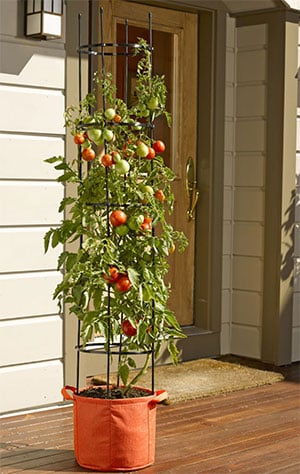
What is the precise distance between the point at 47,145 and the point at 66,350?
1.03 meters

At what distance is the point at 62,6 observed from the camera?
464 centimetres

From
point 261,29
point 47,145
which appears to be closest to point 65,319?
point 47,145

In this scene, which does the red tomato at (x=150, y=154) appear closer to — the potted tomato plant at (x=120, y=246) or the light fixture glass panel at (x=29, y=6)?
the potted tomato plant at (x=120, y=246)

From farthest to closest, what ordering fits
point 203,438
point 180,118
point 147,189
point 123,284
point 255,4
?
point 180,118 < point 255,4 < point 203,438 < point 147,189 < point 123,284

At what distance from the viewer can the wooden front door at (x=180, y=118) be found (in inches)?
235

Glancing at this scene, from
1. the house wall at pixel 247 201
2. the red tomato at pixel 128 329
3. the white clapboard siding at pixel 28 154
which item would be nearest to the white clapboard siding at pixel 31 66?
the white clapboard siding at pixel 28 154

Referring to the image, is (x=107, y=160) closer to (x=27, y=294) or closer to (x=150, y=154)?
(x=150, y=154)

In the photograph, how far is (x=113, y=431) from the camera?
3.70m

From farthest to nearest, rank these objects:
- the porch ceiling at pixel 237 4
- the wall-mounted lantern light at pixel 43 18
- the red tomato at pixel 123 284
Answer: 1. the porch ceiling at pixel 237 4
2. the wall-mounted lantern light at pixel 43 18
3. the red tomato at pixel 123 284

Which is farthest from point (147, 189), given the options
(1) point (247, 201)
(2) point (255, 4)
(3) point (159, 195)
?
(2) point (255, 4)

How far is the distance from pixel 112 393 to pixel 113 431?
0.20m

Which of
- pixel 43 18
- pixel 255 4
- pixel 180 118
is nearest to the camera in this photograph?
pixel 43 18

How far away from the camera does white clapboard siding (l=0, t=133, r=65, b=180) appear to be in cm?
450

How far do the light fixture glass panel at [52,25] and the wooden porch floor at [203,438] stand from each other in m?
1.84
